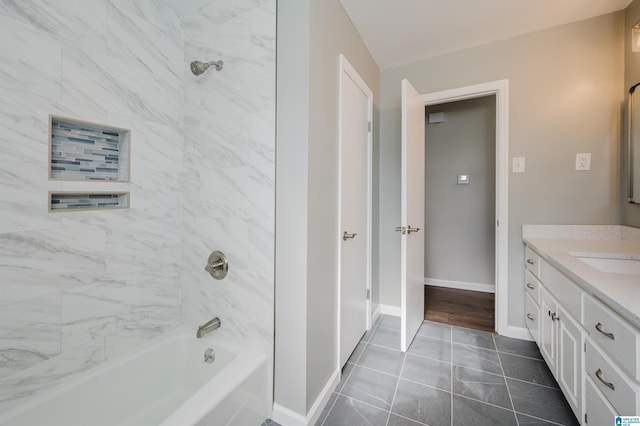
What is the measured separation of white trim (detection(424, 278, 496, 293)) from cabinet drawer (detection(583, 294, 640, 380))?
233 cm

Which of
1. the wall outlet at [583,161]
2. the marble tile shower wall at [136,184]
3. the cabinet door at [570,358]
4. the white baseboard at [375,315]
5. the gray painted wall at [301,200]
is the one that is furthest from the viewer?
the white baseboard at [375,315]

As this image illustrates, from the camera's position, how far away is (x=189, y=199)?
1.72 metres

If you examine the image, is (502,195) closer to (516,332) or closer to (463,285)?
(516,332)

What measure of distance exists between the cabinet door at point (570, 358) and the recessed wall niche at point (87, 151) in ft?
7.93

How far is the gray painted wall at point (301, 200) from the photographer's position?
1.35 metres

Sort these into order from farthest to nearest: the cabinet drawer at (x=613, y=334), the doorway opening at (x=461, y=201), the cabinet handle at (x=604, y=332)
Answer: the doorway opening at (x=461, y=201) < the cabinet handle at (x=604, y=332) < the cabinet drawer at (x=613, y=334)

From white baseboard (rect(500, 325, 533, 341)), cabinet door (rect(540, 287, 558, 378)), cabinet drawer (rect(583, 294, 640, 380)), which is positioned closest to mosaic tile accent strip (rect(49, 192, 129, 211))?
cabinet drawer (rect(583, 294, 640, 380))

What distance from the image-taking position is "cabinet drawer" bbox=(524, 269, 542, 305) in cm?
182

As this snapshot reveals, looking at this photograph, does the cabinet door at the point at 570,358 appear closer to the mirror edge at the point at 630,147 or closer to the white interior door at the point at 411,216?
the white interior door at the point at 411,216

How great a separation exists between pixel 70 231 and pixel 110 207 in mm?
219

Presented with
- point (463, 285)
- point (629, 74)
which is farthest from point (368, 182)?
point (463, 285)

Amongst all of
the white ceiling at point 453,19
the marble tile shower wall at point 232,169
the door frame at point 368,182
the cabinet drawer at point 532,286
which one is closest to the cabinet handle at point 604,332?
the cabinet drawer at point 532,286

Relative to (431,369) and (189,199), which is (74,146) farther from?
(431,369)

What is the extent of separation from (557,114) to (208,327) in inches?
113
